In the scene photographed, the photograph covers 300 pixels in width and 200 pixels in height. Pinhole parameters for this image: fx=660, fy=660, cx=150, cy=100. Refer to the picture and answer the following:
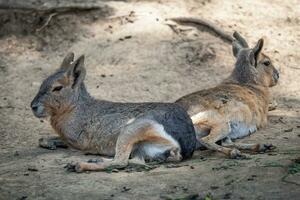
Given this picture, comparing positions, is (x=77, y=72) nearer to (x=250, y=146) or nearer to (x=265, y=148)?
(x=250, y=146)

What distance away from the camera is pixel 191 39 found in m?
10.5

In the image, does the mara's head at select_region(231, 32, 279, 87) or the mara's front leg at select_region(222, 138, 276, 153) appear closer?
the mara's front leg at select_region(222, 138, 276, 153)

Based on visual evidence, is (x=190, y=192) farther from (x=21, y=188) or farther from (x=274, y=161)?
(x=21, y=188)

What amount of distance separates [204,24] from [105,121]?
409 centimetres

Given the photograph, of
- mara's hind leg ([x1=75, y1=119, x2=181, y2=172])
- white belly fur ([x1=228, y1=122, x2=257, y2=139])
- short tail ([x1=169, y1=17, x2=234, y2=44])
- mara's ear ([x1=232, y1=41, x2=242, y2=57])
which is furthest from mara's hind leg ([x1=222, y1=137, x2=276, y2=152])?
short tail ([x1=169, y1=17, x2=234, y2=44])

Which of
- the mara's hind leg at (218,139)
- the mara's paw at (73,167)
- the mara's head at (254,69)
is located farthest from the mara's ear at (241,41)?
the mara's paw at (73,167)

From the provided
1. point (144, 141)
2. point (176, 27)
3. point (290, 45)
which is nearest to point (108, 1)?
point (176, 27)

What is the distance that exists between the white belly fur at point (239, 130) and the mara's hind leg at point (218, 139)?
256 mm

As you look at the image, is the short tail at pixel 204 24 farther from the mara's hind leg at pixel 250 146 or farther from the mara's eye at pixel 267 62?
the mara's hind leg at pixel 250 146

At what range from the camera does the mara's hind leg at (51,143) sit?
297 inches

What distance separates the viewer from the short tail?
1049 centimetres

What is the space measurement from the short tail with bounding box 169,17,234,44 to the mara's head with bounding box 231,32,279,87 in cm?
135

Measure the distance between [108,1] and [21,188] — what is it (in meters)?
6.19

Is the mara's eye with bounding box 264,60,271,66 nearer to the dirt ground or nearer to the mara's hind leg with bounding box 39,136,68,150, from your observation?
the dirt ground
